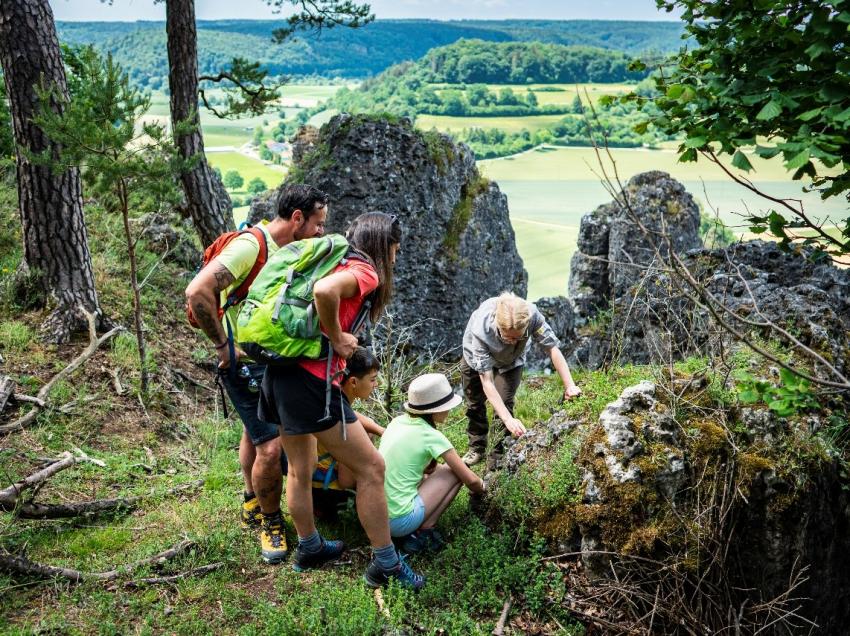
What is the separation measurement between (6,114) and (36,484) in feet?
23.9

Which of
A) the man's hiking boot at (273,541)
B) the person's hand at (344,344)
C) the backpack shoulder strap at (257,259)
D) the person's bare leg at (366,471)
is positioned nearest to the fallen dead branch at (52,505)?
the man's hiking boot at (273,541)

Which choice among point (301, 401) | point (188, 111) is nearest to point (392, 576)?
point (301, 401)

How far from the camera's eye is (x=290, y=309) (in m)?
3.72

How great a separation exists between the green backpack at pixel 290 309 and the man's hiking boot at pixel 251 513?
1684 millimetres

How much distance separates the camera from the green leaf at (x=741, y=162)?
366 centimetres

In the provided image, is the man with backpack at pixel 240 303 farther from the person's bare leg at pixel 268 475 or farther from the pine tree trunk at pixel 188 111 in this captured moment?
the pine tree trunk at pixel 188 111

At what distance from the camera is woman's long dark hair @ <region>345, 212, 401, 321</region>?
3904 millimetres

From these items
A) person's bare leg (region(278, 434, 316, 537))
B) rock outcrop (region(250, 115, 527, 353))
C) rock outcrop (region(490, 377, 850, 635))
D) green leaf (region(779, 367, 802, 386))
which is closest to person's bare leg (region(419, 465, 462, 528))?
rock outcrop (region(490, 377, 850, 635))

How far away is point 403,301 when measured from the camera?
11695 mm

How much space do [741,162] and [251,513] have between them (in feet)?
12.9

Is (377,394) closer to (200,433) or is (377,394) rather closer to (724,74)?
(200,433)

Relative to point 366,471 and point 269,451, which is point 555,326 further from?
point 366,471

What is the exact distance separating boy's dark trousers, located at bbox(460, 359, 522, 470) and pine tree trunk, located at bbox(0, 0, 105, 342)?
461 centimetres

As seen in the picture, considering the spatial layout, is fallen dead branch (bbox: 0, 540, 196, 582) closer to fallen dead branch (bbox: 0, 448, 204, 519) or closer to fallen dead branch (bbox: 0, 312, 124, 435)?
fallen dead branch (bbox: 0, 448, 204, 519)
